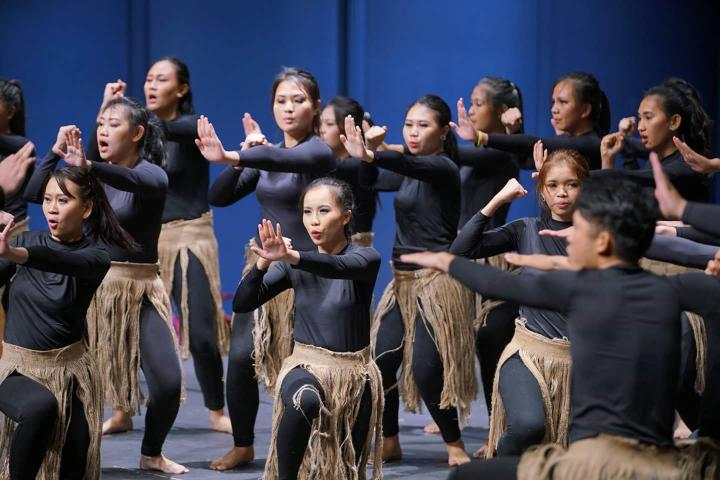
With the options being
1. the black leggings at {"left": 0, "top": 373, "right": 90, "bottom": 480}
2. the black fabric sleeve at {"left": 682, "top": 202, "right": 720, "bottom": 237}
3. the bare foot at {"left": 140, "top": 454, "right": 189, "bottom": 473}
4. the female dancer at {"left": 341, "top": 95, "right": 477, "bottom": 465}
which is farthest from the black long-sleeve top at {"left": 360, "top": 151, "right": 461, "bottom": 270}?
the black fabric sleeve at {"left": 682, "top": 202, "right": 720, "bottom": 237}

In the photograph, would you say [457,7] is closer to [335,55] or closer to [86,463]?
[335,55]

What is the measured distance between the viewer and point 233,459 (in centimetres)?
469

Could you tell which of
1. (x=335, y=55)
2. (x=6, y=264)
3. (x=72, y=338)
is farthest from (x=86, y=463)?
(x=335, y=55)

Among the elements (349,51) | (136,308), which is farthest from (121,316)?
(349,51)

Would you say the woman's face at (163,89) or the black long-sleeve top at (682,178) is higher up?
the woman's face at (163,89)

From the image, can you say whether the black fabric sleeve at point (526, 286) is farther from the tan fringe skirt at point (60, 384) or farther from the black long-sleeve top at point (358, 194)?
the black long-sleeve top at point (358, 194)

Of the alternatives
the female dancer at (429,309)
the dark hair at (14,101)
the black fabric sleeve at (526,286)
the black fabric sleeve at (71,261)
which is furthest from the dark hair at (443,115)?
the black fabric sleeve at (526,286)

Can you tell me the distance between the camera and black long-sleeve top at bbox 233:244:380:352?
3988mm

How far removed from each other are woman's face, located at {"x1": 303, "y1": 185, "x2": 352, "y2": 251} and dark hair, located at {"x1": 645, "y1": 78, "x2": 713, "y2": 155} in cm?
138

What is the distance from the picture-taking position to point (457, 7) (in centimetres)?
686

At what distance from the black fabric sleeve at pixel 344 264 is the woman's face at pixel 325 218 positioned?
98 millimetres

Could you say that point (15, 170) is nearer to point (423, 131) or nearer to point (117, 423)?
point (117, 423)

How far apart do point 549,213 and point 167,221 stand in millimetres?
1721

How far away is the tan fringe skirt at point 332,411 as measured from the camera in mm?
3951
